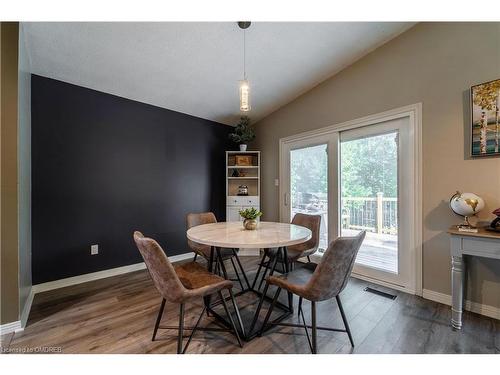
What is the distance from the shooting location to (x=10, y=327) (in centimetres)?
168

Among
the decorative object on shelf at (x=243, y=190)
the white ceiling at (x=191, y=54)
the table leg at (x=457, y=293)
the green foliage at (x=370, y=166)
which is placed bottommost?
the table leg at (x=457, y=293)

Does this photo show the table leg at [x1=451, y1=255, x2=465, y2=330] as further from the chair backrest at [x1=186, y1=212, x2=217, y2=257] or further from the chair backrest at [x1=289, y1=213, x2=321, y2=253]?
the chair backrest at [x1=186, y1=212, x2=217, y2=257]

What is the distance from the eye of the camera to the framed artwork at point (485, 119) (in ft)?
5.95

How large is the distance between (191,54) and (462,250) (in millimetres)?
3044

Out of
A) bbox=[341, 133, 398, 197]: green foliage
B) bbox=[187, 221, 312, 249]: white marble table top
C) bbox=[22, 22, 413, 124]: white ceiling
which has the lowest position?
bbox=[187, 221, 312, 249]: white marble table top

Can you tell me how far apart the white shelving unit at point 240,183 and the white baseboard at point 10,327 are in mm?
2581

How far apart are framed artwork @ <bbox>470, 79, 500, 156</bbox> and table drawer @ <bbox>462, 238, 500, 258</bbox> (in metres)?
0.79

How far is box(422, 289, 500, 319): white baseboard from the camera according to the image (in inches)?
72.3

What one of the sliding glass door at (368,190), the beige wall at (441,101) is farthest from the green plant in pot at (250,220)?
the beige wall at (441,101)

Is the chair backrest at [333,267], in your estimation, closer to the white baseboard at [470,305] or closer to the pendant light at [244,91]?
the pendant light at [244,91]

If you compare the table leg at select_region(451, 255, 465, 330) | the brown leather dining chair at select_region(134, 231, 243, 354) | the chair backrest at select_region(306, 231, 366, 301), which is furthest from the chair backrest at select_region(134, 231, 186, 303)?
the table leg at select_region(451, 255, 465, 330)

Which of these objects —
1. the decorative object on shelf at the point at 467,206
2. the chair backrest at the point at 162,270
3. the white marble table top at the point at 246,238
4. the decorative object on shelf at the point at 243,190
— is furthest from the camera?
the decorative object on shelf at the point at 243,190
